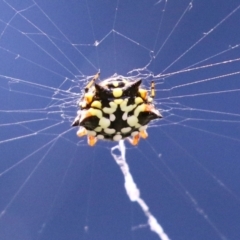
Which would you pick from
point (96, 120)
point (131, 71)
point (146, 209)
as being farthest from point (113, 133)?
point (146, 209)

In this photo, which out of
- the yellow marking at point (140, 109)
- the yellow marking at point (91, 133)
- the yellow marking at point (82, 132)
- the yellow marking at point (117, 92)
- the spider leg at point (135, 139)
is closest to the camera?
the yellow marking at point (117, 92)

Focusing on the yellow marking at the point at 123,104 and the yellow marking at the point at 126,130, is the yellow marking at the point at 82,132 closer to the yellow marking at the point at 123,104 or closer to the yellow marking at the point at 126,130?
the yellow marking at the point at 126,130

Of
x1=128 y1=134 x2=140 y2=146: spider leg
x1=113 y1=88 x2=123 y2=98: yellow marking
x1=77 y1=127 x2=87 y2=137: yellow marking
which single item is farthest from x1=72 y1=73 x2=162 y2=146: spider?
x1=128 y1=134 x2=140 y2=146: spider leg

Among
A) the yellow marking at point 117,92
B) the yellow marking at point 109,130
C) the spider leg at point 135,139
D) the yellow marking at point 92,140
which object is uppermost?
the yellow marking at point 117,92

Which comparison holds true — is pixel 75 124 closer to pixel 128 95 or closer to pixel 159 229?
pixel 128 95

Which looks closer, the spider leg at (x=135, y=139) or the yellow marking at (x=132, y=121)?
the yellow marking at (x=132, y=121)

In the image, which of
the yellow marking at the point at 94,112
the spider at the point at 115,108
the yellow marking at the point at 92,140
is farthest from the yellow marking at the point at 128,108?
the yellow marking at the point at 92,140

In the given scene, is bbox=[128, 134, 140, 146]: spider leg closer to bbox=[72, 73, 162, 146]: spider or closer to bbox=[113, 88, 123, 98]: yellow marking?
bbox=[72, 73, 162, 146]: spider

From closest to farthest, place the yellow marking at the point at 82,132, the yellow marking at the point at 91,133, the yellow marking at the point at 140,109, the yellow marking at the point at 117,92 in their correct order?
the yellow marking at the point at 117,92 → the yellow marking at the point at 140,109 → the yellow marking at the point at 91,133 → the yellow marking at the point at 82,132
